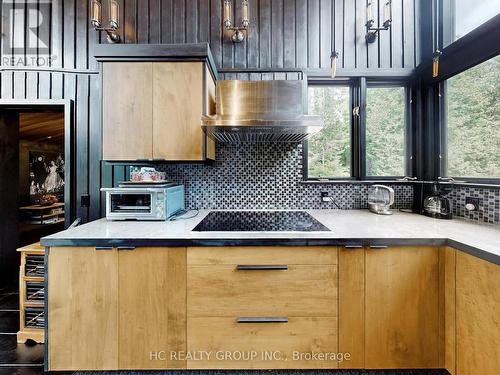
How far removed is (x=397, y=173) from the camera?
2.40 meters

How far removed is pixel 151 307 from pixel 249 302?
0.56 m

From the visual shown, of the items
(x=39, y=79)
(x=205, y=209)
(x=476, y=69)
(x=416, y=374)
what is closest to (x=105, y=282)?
(x=205, y=209)

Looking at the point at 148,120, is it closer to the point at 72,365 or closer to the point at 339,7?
the point at 72,365

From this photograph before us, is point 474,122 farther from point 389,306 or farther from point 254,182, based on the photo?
point 254,182

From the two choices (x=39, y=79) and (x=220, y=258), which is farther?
(x=39, y=79)

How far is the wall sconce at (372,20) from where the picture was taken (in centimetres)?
206

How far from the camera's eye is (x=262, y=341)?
4.62ft

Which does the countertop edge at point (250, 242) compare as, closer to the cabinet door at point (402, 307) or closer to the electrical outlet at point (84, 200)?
the cabinet door at point (402, 307)

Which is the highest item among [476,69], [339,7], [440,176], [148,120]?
[339,7]

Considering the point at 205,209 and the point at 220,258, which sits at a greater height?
the point at 205,209

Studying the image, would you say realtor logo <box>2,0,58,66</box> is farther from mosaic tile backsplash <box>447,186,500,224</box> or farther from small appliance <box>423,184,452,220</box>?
mosaic tile backsplash <box>447,186,500,224</box>

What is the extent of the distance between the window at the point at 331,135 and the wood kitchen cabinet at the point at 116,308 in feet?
5.28

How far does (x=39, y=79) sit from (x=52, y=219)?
338 centimetres

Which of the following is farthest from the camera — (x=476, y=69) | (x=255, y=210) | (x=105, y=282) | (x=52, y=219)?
(x=52, y=219)
